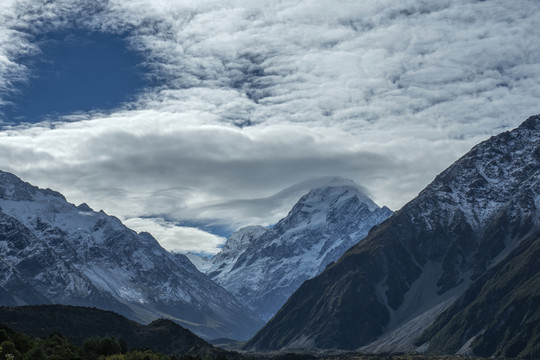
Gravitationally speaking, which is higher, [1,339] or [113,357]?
[1,339]

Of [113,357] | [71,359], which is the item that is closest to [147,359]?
[113,357]

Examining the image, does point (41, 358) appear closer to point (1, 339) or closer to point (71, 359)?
point (71, 359)

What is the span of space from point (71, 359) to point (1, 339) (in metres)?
26.3

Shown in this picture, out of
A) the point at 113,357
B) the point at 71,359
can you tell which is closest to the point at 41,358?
the point at 71,359

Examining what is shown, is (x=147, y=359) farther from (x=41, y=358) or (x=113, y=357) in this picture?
(x=41, y=358)

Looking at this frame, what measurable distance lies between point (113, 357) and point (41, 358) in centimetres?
2728

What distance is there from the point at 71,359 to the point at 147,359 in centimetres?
2745

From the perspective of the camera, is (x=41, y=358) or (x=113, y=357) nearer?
(x=41, y=358)

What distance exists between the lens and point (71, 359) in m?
167

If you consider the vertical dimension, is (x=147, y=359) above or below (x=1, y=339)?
below

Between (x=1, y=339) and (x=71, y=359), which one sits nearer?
(x=71, y=359)

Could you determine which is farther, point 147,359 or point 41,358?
point 147,359

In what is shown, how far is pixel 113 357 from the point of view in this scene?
184375mm

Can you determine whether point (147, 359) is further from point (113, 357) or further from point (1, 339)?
point (1, 339)
